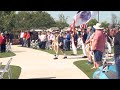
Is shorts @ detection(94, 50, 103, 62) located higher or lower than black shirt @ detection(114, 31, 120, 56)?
lower

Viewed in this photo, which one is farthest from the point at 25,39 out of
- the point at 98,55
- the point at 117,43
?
the point at 117,43

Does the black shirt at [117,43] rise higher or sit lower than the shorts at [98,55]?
higher

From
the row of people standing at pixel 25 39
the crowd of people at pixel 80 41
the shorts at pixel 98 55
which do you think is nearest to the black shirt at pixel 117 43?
the crowd of people at pixel 80 41

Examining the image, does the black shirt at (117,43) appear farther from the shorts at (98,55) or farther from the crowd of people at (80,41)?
the shorts at (98,55)

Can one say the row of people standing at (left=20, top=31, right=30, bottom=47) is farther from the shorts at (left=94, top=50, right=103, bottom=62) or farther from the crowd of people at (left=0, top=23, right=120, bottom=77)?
the shorts at (left=94, top=50, right=103, bottom=62)

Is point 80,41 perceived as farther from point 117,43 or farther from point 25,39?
point 117,43

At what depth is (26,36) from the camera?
27.5 m

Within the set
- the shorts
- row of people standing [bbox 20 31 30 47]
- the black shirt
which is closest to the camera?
the black shirt

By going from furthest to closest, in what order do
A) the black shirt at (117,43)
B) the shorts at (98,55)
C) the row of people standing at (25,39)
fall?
the row of people standing at (25,39) < the shorts at (98,55) < the black shirt at (117,43)

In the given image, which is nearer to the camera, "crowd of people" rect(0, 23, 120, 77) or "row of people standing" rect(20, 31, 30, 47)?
"crowd of people" rect(0, 23, 120, 77)

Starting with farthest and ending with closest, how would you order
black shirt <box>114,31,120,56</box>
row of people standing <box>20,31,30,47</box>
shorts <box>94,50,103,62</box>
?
1. row of people standing <box>20,31,30,47</box>
2. shorts <box>94,50,103,62</box>
3. black shirt <box>114,31,120,56</box>

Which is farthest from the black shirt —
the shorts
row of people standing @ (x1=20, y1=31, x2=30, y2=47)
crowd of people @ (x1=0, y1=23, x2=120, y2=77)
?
row of people standing @ (x1=20, y1=31, x2=30, y2=47)

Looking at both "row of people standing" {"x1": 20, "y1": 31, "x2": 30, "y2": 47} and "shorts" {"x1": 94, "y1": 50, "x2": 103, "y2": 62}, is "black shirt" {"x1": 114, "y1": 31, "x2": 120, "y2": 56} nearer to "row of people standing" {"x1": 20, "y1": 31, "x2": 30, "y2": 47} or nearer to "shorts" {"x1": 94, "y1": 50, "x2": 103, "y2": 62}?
"shorts" {"x1": 94, "y1": 50, "x2": 103, "y2": 62}

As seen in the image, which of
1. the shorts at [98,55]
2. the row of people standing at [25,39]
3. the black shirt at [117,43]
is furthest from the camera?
the row of people standing at [25,39]
